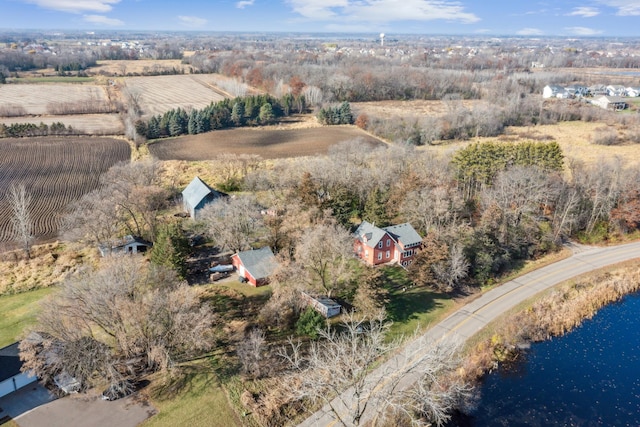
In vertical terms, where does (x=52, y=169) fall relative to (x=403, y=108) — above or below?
below

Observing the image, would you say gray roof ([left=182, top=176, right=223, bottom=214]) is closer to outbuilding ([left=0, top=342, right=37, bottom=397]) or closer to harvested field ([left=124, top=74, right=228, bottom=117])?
outbuilding ([left=0, top=342, right=37, bottom=397])

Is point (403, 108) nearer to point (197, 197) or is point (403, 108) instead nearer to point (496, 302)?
point (197, 197)

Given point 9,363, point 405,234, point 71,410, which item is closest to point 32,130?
point 9,363

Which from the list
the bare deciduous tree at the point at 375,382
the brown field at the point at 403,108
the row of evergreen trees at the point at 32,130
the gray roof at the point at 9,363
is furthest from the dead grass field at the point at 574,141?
the row of evergreen trees at the point at 32,130

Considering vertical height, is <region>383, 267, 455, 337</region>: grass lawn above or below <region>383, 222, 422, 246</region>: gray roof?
below

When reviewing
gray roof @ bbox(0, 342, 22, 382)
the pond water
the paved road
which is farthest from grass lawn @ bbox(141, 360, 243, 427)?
the pond water

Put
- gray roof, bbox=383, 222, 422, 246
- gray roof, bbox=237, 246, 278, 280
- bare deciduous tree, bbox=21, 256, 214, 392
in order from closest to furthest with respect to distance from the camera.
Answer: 1. bare deciduous tree, bbox=21, 256, 214, 392
2. gray roof, bbox=237, 246, 278, 280
3. gray roof, bbox=383, 222, 422, 246
